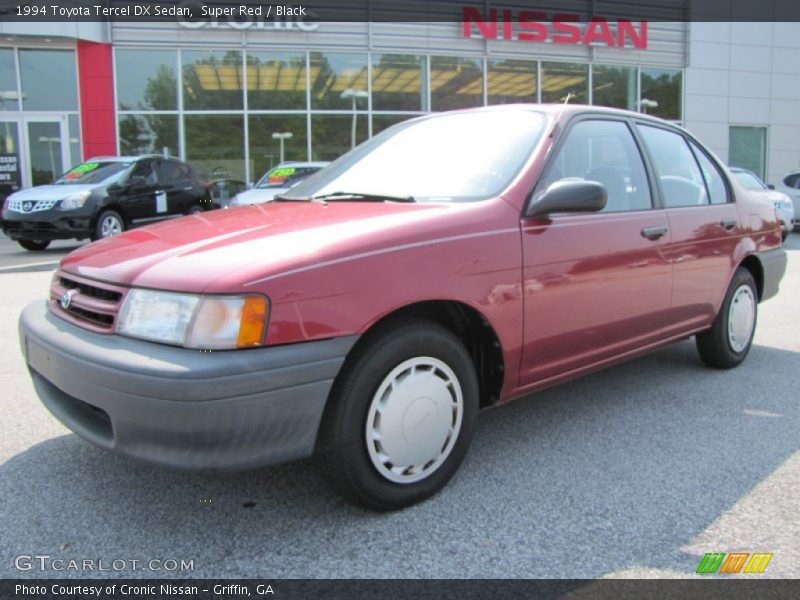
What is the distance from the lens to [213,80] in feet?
56.6

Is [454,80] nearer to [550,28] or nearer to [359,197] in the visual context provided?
[550,28]

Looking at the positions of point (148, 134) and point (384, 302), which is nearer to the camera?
point (384, 302)

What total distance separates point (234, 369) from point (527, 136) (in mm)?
1796

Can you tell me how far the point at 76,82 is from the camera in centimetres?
1666

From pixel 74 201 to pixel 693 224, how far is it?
30.5ft

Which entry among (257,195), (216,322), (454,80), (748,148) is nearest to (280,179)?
(257,195)

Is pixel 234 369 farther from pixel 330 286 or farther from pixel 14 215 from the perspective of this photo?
pixel 14 215

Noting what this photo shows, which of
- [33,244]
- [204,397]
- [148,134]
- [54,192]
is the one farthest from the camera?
[148,134]

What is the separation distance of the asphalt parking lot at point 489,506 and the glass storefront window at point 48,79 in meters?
15.1

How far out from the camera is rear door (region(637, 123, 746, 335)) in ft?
12.5

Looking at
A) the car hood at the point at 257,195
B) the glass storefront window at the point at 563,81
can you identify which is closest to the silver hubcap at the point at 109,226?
the car hood at the point at 257,195

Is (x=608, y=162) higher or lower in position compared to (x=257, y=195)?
higher

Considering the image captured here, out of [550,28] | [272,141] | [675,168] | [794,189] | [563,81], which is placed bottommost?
[794,189]

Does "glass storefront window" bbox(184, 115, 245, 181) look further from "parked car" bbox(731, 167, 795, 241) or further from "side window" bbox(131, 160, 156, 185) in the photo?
"parked car" bbox(731, 167, 795, 241)
